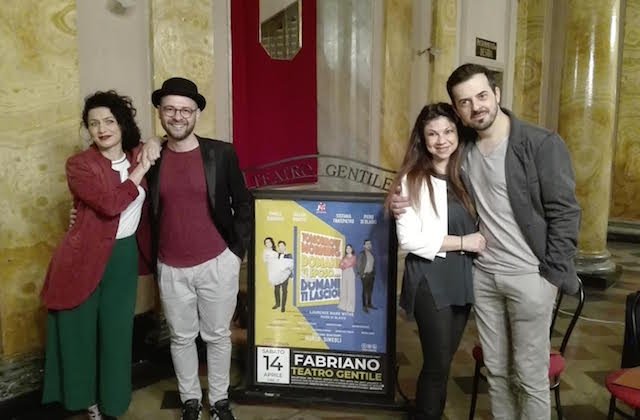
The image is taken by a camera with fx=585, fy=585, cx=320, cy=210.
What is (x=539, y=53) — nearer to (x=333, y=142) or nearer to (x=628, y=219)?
(x=628, y=219)

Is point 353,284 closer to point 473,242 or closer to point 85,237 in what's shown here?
point 473,242

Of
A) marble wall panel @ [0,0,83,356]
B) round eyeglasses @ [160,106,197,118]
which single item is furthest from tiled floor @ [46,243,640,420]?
round eyeglasses @ [160,106,197,118]

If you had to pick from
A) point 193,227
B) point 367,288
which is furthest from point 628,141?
point 193,227

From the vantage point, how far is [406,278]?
2332mm

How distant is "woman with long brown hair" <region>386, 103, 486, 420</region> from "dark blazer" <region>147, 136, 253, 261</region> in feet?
2.39

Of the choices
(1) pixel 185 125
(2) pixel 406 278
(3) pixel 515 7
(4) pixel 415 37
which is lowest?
(2) pixel 406 278

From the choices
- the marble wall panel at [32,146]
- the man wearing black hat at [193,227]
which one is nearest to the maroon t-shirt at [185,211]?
the man wearing black hat at [193,227]

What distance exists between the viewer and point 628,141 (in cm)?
835

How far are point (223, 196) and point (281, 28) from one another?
8.96ft

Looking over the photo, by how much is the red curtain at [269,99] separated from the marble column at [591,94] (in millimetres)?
2343

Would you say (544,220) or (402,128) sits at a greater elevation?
(402,128)

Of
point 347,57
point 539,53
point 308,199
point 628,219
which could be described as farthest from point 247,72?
point 628,219

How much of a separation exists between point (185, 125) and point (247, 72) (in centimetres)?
232

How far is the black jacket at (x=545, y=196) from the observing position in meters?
2.06
